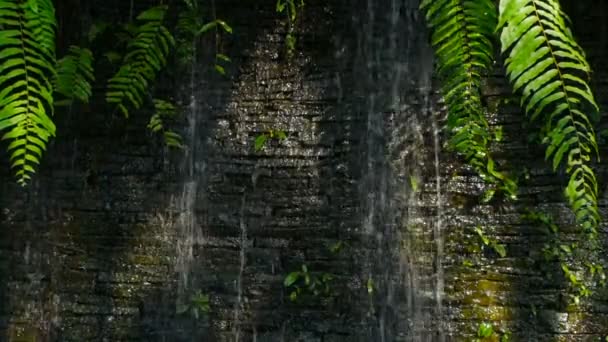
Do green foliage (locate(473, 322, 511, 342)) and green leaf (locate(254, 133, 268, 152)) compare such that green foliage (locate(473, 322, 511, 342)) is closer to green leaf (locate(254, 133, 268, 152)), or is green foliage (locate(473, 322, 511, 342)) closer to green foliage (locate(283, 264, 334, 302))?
green foliage (locate(283, 264, 334, 302))

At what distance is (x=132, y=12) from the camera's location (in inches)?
106

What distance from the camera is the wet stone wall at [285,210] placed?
99.0 inches

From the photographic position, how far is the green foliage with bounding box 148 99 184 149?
2.63m

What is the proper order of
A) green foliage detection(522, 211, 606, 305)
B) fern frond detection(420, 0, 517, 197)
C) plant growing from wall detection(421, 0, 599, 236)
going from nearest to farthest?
plant growing from wall detection(421, 0, 599, 236)
fern frond detection(420, 0, 517, 197)
green foliage detection(522, 211, 606, 305)

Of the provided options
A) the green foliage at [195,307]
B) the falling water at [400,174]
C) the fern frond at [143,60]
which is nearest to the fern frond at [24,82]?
the fern frond at [143,60]

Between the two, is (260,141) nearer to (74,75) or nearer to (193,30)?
(193,30)

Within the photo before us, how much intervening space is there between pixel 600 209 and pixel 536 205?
8.3 inches

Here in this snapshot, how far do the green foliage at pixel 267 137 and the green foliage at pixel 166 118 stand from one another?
283 millimetres

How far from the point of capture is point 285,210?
260 centimetres

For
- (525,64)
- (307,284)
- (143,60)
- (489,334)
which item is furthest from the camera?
(307,284)

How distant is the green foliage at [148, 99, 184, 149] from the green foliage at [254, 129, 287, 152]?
0.93 ft

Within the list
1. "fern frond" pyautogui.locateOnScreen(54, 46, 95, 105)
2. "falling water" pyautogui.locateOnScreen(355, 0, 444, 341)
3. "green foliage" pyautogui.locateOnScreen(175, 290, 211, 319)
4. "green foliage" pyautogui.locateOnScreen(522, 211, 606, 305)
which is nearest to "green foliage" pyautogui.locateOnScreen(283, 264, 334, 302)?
"falling water" pyautogui.locateOnScreen(355, 0, 444, 341)

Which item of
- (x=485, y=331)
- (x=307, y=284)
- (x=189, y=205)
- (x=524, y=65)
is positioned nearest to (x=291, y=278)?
(x=307, y=284)

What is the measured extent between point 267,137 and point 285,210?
0.28 metres
